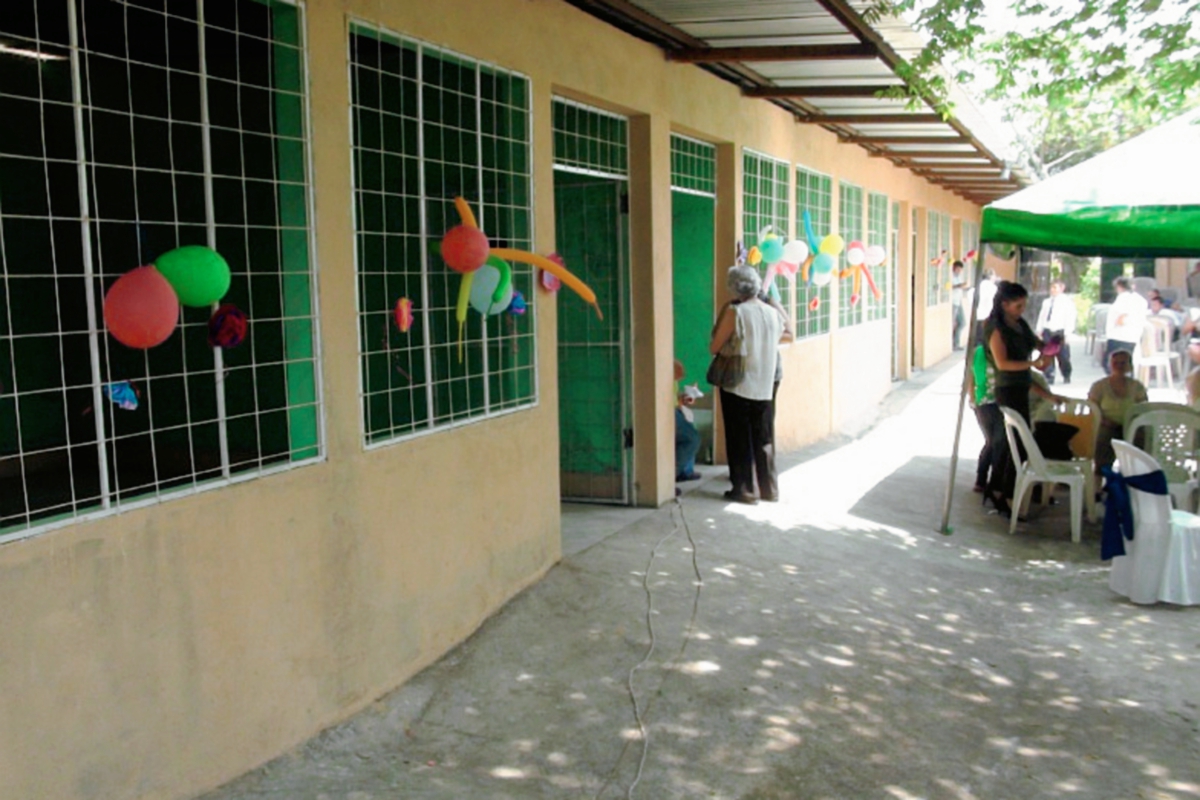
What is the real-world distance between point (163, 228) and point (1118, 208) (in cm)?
553

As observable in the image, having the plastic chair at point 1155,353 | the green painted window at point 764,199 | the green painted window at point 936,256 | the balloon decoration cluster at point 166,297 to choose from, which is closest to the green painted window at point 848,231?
the green painted window at point 764,199

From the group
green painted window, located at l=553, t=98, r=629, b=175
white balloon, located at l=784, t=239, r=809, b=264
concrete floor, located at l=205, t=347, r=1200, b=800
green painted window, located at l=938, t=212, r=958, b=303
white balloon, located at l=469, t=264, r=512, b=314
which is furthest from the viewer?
green painted window, located at l=938, t=212, r=958, b=303

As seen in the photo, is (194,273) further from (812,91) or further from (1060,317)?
(1060,317)

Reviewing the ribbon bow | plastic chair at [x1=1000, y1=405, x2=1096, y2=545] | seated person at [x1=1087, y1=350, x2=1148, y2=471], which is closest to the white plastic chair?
seated person at [x1=1087, y1=350, x2=1148, y2=471]

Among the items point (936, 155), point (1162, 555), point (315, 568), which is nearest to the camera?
point (315, 568)

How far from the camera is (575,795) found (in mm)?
4086

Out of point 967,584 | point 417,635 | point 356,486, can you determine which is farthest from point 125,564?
point 967,584

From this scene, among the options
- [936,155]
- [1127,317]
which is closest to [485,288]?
[936,155]

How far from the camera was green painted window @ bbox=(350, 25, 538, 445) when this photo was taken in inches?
197

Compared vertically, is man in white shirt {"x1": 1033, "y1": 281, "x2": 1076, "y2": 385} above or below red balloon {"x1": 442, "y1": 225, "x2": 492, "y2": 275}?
below

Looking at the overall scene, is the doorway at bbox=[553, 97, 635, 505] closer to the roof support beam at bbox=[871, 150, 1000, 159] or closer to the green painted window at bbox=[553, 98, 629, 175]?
the green painted window at bbox=[553, 98, 629, 175]

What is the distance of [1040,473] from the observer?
814cm

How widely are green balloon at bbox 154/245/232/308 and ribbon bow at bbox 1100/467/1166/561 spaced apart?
5244 mm

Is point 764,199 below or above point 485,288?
above
